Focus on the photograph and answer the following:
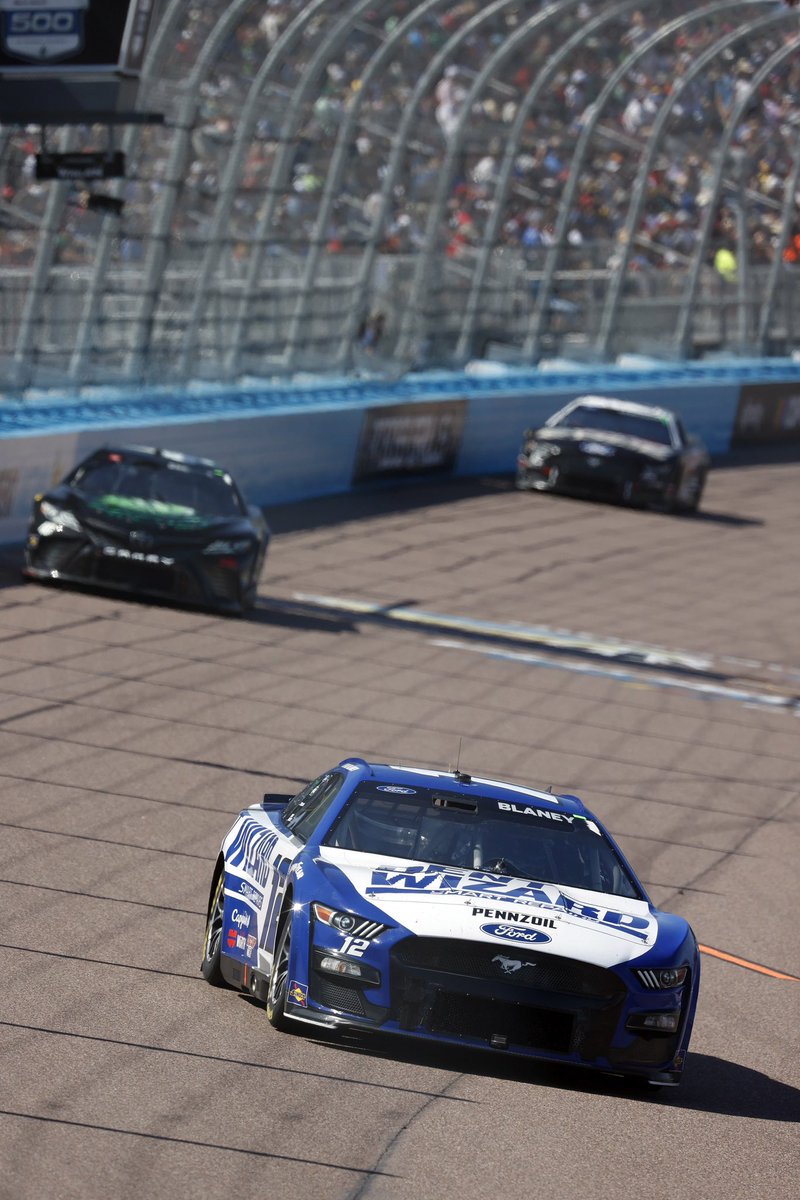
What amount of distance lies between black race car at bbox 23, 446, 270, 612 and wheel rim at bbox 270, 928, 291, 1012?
31.9ft

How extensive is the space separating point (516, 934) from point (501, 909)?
165mm

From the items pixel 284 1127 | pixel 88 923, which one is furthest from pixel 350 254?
pixel 284 1127

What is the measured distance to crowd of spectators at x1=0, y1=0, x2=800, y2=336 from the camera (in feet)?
72.5

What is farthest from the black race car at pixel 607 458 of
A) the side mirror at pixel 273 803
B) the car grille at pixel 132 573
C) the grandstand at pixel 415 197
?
the side mirror at pixel 273 803

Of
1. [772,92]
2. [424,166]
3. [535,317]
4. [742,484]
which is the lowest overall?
[742,484]

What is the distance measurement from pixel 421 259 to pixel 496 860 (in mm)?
21785

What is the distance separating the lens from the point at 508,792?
7.87 metres

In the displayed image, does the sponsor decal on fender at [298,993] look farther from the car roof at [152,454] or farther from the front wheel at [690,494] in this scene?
the front wheel at [690,494]

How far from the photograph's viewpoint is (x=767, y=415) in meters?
37.4

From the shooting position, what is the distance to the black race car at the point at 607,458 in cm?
2777

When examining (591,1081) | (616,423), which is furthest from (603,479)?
(591,1081)

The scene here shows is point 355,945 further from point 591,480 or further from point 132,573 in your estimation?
point 591,480

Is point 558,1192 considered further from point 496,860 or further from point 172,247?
point 172,247

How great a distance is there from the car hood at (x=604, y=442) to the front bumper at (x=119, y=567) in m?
11.7
